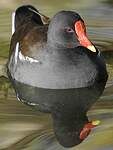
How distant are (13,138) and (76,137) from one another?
1.85 feet

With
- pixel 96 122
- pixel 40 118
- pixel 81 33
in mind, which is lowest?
pixel 40 118

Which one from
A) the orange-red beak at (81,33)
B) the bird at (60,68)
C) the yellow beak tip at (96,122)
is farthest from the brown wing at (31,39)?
the yellow beak tip at (96,122)

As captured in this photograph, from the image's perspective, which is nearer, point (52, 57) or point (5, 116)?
point (5, 116)

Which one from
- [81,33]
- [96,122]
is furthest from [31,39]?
[96,122]

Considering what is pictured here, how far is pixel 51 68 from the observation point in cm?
758

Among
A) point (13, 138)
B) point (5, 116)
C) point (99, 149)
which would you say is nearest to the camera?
point (99, 149)

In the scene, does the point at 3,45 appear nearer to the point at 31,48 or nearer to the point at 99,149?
the point at 31,48

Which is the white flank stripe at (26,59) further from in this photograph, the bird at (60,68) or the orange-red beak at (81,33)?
the orange-red beak at (81,33)

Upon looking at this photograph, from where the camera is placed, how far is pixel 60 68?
761 centimetres

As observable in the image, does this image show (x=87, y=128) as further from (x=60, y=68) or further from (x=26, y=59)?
(x=26, y=59)

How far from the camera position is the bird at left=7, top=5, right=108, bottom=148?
7.47 meters

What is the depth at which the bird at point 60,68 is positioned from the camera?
7473 mm

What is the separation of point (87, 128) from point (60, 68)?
1086 millimetres

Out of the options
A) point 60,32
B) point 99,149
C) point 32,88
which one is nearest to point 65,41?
point 60,32
